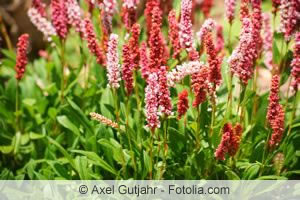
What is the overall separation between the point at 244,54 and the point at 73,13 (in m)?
1.55

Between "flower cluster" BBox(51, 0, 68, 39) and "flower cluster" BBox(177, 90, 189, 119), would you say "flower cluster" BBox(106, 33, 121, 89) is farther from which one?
"flower cluster" BBox(51, 0, 68, 39)

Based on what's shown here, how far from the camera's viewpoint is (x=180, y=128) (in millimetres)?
3773

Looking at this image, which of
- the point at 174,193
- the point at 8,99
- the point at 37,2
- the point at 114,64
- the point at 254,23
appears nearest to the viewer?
the point at 114,64

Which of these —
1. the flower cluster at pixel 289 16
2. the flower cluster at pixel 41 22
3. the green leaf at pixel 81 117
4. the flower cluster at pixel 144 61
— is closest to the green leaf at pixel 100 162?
the green leaf at pixel 81 117

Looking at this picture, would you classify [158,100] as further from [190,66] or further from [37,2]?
[37,2]

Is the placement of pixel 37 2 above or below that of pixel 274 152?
above

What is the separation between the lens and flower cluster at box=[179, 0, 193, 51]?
3176 mm

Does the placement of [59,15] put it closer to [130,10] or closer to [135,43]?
[130,10]

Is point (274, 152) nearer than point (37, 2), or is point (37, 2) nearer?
point (274, 152)

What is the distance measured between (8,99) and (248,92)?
7.85 feet

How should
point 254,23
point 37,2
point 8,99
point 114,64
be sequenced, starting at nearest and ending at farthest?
point 114,64 < point 254,23 < point 37,2 < point 8,99

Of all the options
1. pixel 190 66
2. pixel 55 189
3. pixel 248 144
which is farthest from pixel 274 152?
pixel 55 189

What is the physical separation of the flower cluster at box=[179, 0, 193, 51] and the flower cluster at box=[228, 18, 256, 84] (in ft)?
0.98

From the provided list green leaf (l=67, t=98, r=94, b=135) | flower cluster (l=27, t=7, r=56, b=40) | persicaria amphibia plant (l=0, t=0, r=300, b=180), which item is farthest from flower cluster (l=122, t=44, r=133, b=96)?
flower cluster (l=27, t=7, r=56, b=40)
